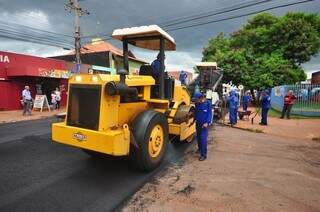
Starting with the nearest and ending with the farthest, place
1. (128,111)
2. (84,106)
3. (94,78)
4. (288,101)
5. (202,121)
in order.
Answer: (94,78) → (84,106) → (128,111) → (202,121) → (288,101)

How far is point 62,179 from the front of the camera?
17.7 feet

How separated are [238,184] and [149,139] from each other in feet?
5.97

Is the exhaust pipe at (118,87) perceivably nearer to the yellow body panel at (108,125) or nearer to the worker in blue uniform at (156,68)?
Result: the yellow body panel at (108,125)

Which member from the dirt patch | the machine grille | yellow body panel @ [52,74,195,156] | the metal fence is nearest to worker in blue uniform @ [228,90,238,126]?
the dirt patch

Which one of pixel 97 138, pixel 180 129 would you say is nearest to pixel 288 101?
pixel 180 129

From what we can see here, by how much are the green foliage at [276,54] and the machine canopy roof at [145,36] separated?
894 inches

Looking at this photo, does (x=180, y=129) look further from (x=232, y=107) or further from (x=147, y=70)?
(x=232, y=107)

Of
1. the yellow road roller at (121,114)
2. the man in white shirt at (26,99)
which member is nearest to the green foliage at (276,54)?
the man in white shirt at (26,99)

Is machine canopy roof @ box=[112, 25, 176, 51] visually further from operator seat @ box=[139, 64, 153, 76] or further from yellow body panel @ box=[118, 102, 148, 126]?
yellow body panel @ box=[118, 102, 148, 126]

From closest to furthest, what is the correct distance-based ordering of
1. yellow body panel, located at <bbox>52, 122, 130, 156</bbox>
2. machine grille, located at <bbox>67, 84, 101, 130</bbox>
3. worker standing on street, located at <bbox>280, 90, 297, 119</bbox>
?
yellow body panel, located at <bbox>52, 122, 130, 156</bbox>
machine grille, located at <bbox>67, 84, 101, 130</bbox>
worker standing on street, located at <bbox>280, 90, 297, 119</bbox>

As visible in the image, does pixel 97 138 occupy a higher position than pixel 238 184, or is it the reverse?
pixel 97 138

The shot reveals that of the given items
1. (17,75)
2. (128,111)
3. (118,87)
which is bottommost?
(128,111)

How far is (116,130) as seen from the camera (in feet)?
17.2

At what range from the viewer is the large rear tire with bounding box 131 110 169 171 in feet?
17.6
